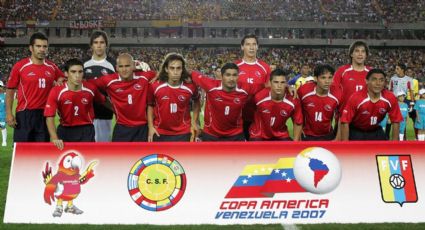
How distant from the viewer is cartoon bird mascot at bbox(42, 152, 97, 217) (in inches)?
189

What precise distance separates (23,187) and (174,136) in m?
1.89

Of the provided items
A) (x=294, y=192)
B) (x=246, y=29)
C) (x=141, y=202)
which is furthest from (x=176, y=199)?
(x=246, y=29)

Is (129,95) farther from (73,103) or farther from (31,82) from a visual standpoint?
(31,82)

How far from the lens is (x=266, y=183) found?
15.9ft

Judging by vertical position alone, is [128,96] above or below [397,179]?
above

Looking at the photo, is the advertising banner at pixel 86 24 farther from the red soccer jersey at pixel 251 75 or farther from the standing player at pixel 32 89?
the red soccer jersey at pixel 251 75

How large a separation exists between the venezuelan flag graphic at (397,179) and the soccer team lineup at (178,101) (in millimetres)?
790

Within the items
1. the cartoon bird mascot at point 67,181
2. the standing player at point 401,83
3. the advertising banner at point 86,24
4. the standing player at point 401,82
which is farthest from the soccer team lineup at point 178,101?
the advertising banner at point 86,24

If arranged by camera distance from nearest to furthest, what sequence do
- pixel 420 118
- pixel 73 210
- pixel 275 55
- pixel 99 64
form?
pixel 73 210 → pixel 99 64 → pixel 420 118 → pixel 275 55

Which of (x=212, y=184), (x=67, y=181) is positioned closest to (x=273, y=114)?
(x=212, y=184)

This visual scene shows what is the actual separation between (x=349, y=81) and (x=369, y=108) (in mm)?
852

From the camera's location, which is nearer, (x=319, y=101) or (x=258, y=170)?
(x=258, y=170)

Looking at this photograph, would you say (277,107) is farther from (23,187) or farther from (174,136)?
(23,187)

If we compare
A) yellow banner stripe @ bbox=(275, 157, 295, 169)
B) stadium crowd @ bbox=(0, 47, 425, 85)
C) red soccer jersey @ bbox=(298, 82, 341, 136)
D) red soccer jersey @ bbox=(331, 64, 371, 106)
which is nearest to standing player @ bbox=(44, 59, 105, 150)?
yellow banner stripe @ bbox=(275, 157, 295, 169)
